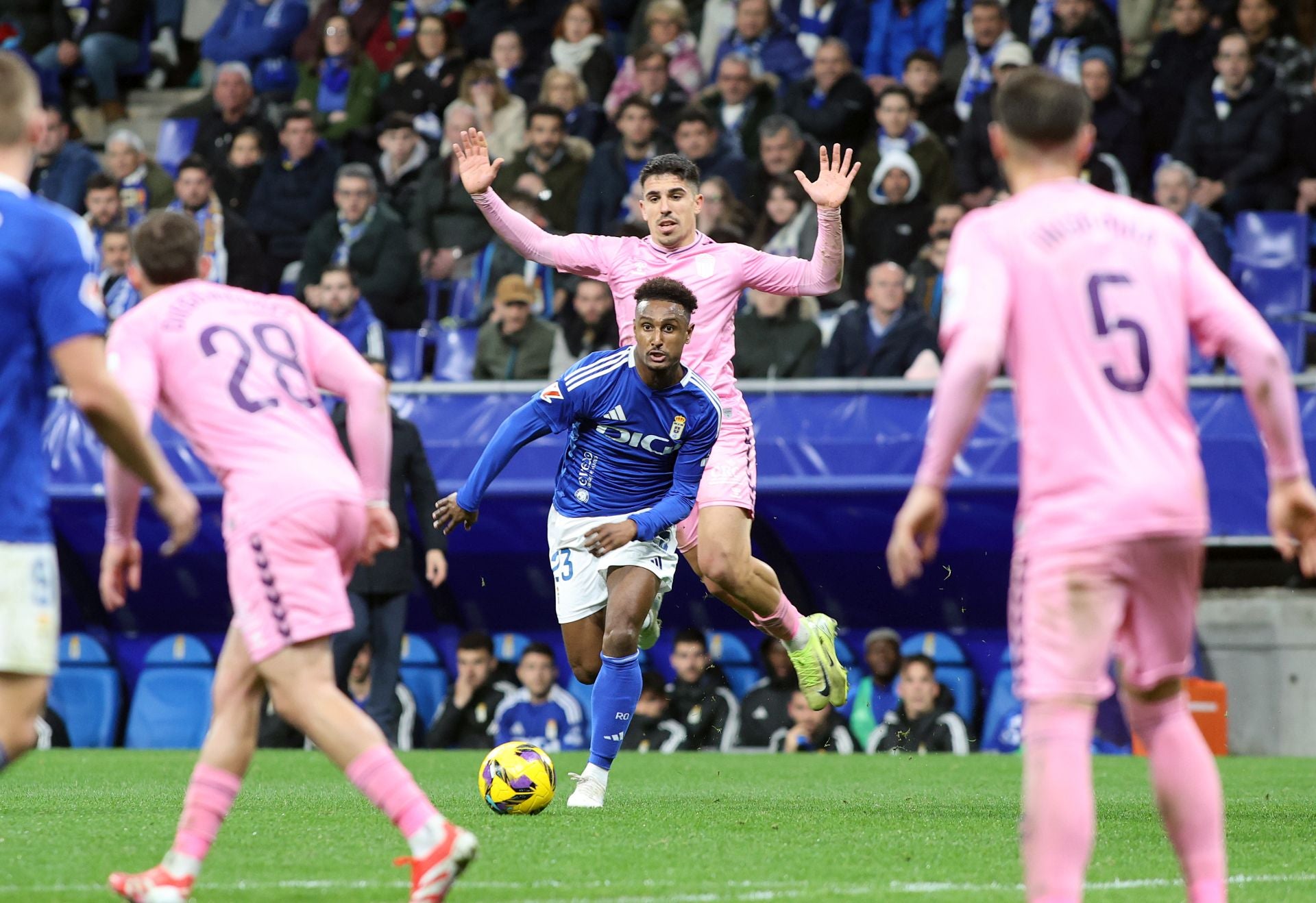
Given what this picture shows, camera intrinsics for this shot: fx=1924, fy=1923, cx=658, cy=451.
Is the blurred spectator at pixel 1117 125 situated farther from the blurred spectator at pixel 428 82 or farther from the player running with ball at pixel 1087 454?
the player running with ball at pixel 1087 454

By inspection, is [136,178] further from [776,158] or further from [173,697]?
[776,158]

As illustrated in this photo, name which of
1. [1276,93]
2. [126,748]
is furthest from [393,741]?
[1276,93]

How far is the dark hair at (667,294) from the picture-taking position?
7.94m

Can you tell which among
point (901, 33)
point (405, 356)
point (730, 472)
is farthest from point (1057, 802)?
point (901, 33)

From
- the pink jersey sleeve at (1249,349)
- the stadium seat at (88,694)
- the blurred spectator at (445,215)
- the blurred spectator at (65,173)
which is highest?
the pink jersey sleeve at (1249,349)

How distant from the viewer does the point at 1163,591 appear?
4250mm

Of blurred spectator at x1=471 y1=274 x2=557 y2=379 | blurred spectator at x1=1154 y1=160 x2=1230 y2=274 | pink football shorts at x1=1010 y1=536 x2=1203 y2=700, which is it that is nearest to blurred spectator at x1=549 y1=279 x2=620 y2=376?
blurred spectator at x1=471 y1=274 x2=557 y2=379

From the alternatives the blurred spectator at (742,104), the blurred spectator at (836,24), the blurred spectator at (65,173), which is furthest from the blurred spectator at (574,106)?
the blurred spectator at (65,173)

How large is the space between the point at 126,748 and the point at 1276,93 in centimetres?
977

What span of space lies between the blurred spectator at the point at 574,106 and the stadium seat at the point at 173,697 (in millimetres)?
5317

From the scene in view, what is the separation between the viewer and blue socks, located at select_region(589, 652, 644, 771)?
8109 millimetres

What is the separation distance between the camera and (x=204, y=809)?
5.04m

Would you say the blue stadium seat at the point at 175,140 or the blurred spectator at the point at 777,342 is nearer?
the blurred spectator at the point at 777,342

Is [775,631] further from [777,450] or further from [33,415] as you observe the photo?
[33,415]
